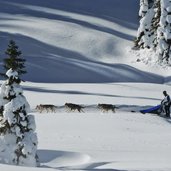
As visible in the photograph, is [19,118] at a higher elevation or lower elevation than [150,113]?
lower

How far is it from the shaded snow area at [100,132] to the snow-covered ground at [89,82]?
3cm

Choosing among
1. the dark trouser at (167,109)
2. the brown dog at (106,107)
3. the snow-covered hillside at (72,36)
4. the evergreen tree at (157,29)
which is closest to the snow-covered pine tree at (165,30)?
the evergreen tree at (157,29)

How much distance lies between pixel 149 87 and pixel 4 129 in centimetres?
2210

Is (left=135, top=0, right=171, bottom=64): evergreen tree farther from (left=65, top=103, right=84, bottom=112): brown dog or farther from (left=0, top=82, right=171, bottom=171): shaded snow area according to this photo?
(left=65, top=103, right=84, bottom=112): brown dog

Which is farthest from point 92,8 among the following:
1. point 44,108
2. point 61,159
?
point 61,159

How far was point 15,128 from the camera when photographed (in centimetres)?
1323

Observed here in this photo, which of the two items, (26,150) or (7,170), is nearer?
(7,170)

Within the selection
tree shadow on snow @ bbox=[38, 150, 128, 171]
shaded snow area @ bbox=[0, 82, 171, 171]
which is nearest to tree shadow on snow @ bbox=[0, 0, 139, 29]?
shaded snow area @ bbox=[0, 82, 171, 171]

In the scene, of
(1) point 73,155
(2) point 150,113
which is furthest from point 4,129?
(2) point 150,113

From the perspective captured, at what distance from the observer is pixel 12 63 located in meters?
13.1

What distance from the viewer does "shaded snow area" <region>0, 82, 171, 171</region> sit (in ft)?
47.5

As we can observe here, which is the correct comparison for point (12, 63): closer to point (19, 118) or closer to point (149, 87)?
point (19, 118)

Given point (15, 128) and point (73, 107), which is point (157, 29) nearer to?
point (73, 107)

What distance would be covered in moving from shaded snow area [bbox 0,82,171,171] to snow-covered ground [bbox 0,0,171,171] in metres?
0.03
